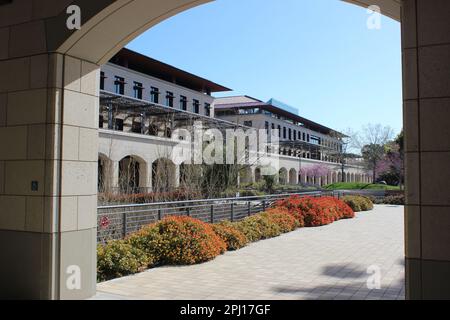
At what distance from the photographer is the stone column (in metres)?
3.83

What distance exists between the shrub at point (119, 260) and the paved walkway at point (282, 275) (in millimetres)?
241

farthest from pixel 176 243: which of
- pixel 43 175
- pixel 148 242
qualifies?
pixel 43 175

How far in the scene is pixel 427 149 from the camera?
3900mm

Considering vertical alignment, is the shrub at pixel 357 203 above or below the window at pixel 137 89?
below

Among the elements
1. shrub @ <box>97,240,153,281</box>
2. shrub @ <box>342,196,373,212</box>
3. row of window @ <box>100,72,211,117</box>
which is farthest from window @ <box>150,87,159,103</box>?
shrub @ <box>97,240,153,281</box>

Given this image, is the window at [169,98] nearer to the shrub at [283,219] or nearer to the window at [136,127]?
the window at [136,127]

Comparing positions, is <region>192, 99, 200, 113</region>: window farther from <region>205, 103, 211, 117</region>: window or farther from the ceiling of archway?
the ceiling of archway

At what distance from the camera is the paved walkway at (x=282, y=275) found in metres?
6.55

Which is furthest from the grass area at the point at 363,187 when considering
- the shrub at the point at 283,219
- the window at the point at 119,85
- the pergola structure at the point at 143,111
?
the shrub at the point at 283,219

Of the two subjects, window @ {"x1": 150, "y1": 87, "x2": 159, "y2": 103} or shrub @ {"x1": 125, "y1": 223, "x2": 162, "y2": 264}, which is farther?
window @ {"x1": 150, "y1": 87, "x2": 159, "y2": 103}

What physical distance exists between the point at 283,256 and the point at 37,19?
6834 mm

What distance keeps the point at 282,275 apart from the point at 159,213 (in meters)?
4.32

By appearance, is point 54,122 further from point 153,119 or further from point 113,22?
point 153,119

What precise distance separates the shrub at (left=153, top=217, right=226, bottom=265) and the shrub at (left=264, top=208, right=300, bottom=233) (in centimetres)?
449
